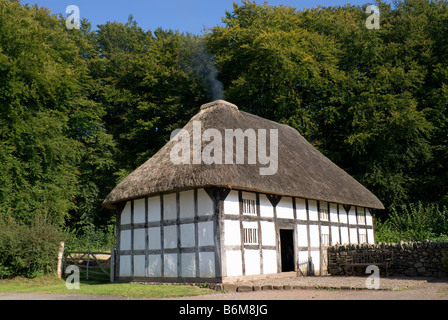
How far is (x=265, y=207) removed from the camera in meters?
14.9

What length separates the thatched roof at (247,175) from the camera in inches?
525

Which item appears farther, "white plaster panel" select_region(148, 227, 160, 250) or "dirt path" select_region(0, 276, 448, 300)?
"white plaster panel" select_region(148, 227, 160, 250)

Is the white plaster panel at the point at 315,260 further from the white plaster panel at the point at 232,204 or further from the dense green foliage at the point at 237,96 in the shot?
the dense green foliage at the point at 237,96

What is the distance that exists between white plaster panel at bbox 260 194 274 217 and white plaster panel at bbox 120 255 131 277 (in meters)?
5.11

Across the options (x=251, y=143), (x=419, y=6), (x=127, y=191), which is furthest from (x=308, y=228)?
(x=419, y=6)

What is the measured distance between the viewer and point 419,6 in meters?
29.6

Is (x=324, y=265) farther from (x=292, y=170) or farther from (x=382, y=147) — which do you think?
(x=382, y=147)

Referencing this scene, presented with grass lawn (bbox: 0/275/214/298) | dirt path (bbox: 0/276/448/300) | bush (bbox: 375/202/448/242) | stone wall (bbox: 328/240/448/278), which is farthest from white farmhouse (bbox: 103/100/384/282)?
bush (bbox: 375/202/448/242)

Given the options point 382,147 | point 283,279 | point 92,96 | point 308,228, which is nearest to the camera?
point 283,279

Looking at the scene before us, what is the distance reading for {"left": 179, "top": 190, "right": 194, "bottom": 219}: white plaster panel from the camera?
45.8 ft

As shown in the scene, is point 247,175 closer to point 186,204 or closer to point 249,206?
point 249,206

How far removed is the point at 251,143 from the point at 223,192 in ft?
11.4

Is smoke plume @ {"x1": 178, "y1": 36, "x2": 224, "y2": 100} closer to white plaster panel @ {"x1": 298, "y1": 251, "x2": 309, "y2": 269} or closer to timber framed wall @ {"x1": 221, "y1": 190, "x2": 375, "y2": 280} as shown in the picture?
timber framed wall @ {"x1": 221, "y1": 190, "x2": 375, "y2": 280}

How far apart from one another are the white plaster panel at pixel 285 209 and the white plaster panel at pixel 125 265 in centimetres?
559
